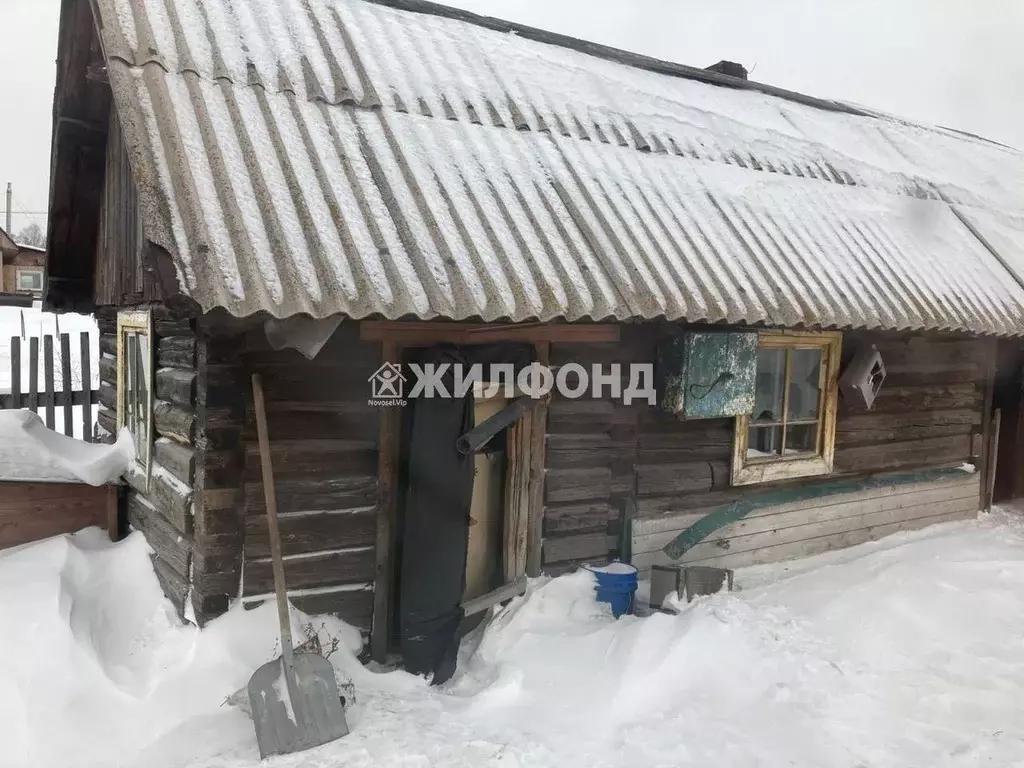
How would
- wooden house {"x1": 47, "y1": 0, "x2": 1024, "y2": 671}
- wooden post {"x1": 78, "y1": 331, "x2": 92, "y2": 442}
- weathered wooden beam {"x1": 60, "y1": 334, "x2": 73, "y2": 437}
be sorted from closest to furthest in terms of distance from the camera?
wooden house {"x1": 47, "y1": 0, "x2": 1024, "y2": 671} → weathered wooden beam {"x1": 60, "y1": 334, "x2": 73, "y2": 437} → wooden post {"x1": 78, "y1": 331, "x2": 92, "y2": 442}

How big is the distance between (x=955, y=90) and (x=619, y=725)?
5600cm

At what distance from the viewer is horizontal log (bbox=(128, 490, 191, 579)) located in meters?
4.64

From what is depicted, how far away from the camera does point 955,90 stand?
4753 centimetres

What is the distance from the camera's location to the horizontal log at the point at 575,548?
5.36 meters

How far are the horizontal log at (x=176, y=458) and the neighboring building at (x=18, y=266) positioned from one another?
29.2 metres

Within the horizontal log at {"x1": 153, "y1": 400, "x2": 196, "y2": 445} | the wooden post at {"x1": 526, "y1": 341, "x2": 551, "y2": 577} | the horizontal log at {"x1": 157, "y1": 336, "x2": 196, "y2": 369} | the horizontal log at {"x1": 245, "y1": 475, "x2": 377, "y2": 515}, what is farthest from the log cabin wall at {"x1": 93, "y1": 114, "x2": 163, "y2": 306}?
the wooden post at {"x1": 526, "y1": 341, "x2": 551, "y2": 577}

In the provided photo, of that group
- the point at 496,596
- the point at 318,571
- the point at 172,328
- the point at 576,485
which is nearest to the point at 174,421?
the point at 172,328

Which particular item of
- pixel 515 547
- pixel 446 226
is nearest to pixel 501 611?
pixel 515 547

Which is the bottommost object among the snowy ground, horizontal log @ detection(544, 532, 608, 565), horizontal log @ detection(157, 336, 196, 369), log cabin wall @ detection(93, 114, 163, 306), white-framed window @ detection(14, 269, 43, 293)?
→ the snowy ground

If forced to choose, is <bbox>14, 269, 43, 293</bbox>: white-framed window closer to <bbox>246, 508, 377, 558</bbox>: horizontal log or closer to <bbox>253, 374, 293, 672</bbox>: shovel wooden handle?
<bbox>246, 508, 377, 558</bbox>: horizontal log

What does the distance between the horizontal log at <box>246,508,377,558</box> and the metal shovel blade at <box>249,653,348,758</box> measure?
73 cm

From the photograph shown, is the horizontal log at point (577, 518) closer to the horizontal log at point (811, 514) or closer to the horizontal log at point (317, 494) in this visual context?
the horizontal log at point (811, 514)

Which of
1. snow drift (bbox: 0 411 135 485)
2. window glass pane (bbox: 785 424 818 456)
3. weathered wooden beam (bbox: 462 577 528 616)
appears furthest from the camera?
window glass pane (bbox: 785 424 818 456)

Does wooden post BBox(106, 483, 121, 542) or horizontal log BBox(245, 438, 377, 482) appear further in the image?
wooden post BBox(106, 483, 121, 542)
